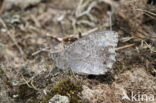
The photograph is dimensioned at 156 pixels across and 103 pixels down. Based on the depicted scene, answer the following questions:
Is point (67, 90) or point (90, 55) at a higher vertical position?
point (90, 55)

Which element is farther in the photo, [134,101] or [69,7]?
[69,7]

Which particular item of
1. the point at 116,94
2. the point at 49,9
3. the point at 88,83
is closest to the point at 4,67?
the point at 88,83

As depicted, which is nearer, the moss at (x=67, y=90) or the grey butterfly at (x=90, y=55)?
the moss at (x=67, y=90)

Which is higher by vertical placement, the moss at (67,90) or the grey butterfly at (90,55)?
the grey butterfly at (90,55)

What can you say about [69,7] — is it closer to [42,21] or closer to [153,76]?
[42,21]

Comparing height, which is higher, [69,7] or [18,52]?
[69,7]
